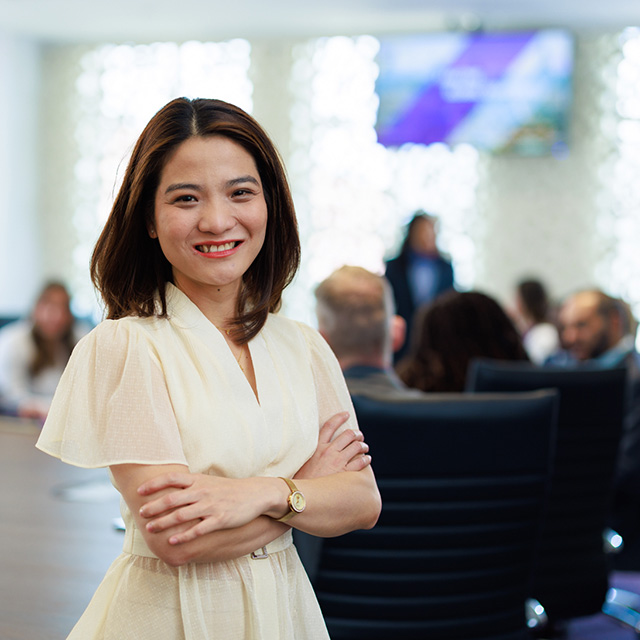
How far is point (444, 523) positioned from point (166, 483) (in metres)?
0.76

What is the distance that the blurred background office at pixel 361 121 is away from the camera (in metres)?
6.60

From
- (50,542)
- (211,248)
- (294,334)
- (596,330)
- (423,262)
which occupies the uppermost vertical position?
(211,248)

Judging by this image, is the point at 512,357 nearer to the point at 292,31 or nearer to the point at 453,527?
the point at 453,527

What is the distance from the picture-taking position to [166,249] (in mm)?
1042

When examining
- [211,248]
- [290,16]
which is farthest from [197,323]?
[290,16]

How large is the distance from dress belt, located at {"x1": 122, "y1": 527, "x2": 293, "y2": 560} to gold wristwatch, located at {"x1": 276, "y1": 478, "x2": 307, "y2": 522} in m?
0.05

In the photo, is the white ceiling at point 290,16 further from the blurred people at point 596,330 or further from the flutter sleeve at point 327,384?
the flutter sleeve at point 327,384

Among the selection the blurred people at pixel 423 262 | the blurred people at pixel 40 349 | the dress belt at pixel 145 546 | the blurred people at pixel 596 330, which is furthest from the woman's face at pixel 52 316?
the dress belt at pixel 145 546

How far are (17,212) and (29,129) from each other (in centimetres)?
77

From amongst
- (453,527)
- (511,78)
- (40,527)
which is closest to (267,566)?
(453,527)

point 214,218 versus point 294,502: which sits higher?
point 214,218

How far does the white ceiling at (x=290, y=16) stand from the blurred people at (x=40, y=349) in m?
3.07

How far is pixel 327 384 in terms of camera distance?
1.14 metres

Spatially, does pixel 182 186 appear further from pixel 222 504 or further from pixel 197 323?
pixel 222 504
